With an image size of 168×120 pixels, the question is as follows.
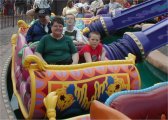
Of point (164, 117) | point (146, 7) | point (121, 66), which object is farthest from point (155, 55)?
point (164, 117)

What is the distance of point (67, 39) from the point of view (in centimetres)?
423

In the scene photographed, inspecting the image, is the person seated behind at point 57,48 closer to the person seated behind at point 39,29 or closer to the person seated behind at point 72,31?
the person seated behind at point 72,31

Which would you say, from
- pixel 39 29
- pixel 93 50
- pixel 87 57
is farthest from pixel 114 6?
pixel 87 57

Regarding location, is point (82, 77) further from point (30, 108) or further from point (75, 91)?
point (30, 108)

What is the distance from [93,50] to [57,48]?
46 centimetres

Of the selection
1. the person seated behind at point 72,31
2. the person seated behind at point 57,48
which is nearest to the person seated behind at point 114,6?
the person seated behind at point 72,31

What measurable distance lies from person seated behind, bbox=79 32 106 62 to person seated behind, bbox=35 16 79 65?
0.43 ft

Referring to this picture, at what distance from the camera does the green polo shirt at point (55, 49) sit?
4117mm

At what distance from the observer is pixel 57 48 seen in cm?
415

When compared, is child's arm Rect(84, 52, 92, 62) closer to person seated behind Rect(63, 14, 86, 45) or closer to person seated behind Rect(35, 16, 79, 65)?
person seated behind Rect(35, 16, 79, 65)

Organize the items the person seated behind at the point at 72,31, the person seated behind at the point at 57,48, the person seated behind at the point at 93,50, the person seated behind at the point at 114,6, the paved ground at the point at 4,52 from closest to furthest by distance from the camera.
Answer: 1. the paved ground at the point at 4,52
2. the person seated behind at the point at 57,48
3. the person seated behind at the point at 93,50
4. the person seated behind at the point at 72,31
5. the person seated behind at the point at 114,6

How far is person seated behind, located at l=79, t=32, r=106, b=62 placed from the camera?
4301 mm

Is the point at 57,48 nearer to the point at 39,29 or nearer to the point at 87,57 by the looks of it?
the point at 87,57

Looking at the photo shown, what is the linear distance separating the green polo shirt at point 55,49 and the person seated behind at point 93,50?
0.17 metres
